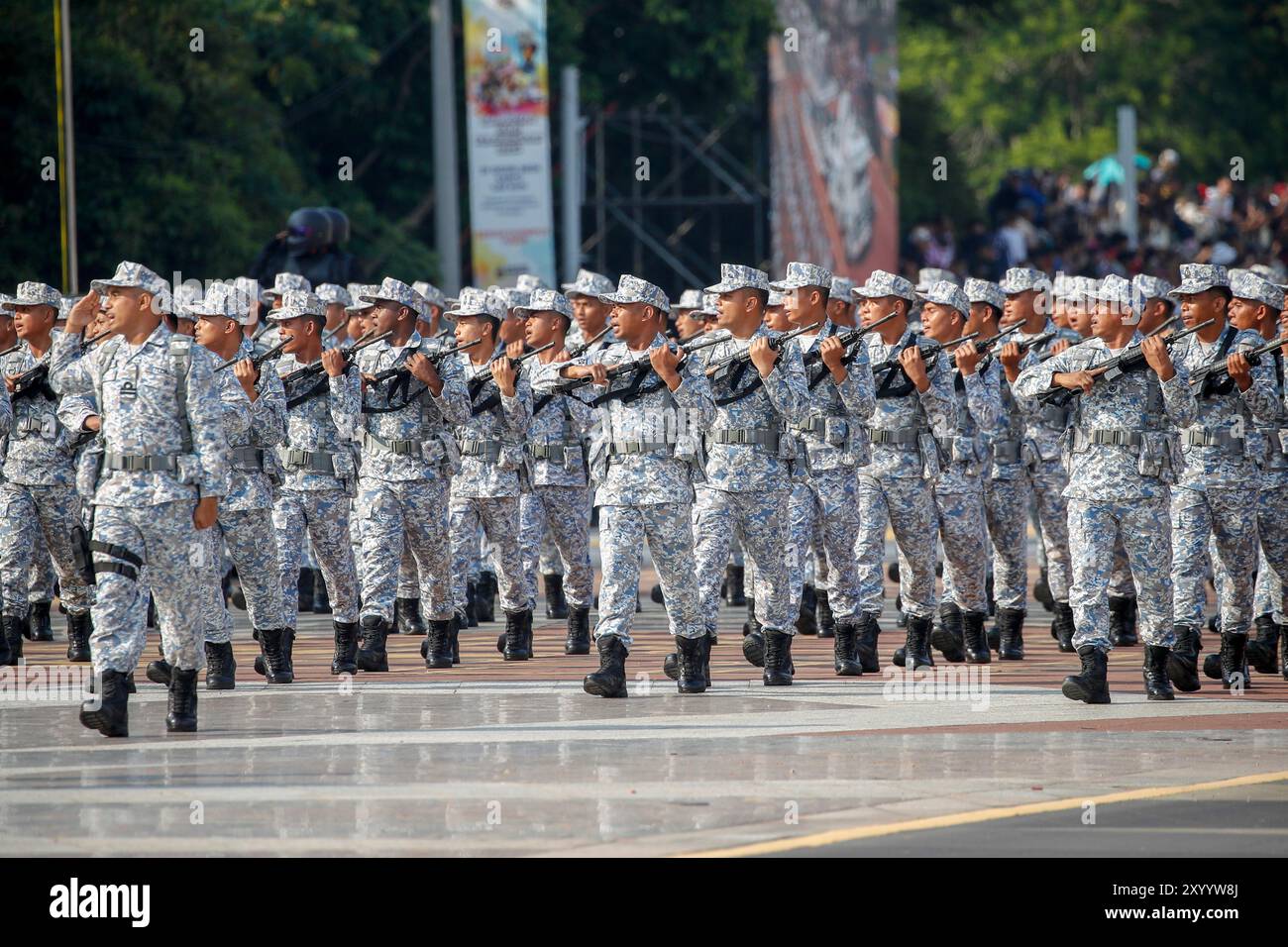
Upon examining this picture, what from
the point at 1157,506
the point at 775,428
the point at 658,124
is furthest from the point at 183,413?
the point at 658,124

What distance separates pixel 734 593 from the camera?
58.1 ft

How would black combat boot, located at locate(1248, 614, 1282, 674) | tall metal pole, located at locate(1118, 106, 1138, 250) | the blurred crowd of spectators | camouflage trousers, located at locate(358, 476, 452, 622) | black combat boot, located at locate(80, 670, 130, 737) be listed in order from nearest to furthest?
black combat boot, located at locate(80, 670, 130, 737), black combat boot, located at locate(1248, 614, 1282, 674), camouflage trousers, located at locate(358, 476, 452, 622), the blurred crowd of spectators, tall metal pole, located at locate(1118, 106, 1138, 250)

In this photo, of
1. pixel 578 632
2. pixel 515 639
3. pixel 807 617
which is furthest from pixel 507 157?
pixel 515 639

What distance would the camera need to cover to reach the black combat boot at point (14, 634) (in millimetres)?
14352

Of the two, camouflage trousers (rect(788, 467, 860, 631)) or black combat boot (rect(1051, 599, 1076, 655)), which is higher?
camouflage trousers (rect(788, 467, 860, 631))

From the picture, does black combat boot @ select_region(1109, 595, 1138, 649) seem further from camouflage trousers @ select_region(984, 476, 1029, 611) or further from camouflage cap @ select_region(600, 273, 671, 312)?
camouflage cap @ select_region(600, 273, 671, 312)

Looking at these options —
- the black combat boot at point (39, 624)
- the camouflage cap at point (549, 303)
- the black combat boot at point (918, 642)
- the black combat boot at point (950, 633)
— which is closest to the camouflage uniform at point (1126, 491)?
the black combat boot at point (918, 642)

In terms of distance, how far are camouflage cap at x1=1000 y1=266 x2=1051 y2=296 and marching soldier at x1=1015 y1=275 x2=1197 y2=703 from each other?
9.55ft

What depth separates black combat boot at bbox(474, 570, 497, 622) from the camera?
17.0m

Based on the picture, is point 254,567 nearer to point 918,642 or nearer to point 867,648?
point 867,648

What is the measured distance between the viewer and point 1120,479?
12172 mm

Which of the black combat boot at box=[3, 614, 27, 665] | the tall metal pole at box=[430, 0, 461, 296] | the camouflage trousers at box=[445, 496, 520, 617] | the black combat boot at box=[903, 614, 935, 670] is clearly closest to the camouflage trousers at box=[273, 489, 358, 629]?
the camouflage trousers at box=[445, 496, 520, 617]

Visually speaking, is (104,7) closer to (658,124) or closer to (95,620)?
(658,124)

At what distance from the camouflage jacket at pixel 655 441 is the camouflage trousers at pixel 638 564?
0.08m
